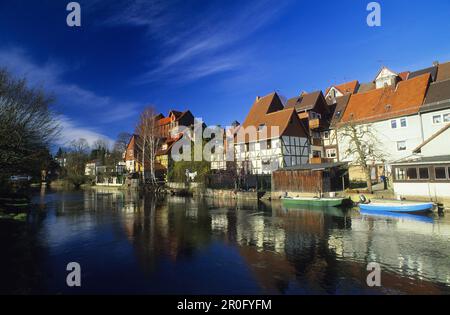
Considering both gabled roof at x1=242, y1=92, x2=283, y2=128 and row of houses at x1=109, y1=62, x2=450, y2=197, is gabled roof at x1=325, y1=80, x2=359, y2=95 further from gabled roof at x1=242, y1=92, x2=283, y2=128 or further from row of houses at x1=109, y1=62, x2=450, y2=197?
gabled roof at x1=242, y1=92, x2=283, y2=128

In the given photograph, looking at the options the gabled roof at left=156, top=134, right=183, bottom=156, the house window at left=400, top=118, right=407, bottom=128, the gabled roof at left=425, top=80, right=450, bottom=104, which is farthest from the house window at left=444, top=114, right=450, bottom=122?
the gabled roof at left=156, top=134, right=183, bottom=156

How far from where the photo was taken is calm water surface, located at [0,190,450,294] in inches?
343

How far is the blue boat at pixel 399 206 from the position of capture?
19.8m

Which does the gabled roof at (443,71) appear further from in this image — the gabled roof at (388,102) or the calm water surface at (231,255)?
the calm water surface at (231,255)

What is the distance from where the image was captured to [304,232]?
1587 centimetres

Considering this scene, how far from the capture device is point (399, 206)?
806 inches

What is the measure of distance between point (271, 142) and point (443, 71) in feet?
69.9

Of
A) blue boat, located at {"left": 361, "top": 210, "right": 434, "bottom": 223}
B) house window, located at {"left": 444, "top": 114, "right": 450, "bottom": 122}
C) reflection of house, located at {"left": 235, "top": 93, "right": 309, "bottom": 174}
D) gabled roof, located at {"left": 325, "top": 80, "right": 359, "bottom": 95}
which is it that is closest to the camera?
blue boat, located at {"left": 361, "top": 210, "right": 434, "bottom": 223}

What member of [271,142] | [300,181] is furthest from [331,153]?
[300,181]

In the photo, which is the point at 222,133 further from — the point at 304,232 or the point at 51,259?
the point at 51,259

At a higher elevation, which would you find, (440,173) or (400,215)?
(440,173)

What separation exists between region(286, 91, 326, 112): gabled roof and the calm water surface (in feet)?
76.1

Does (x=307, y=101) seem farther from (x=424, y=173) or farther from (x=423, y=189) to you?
(x=423, y=189)

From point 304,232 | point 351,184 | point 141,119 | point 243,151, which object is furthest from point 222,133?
point 304,232
